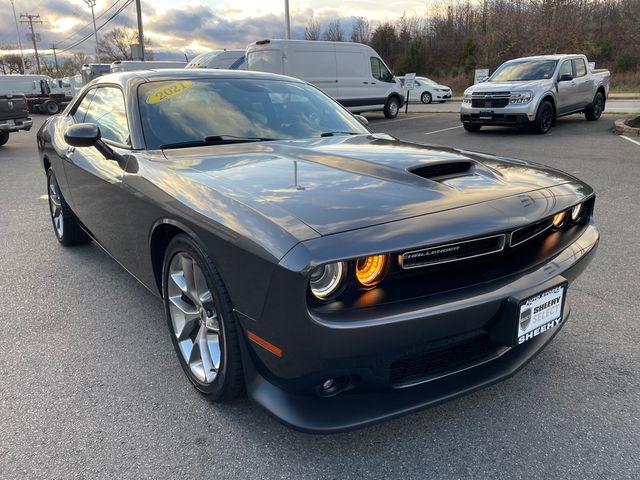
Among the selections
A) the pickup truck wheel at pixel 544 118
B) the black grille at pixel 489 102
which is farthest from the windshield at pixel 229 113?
the pickup truck wheel at pixel 544 118

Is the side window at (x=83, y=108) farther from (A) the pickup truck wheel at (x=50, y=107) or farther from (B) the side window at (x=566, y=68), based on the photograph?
(A) the pickup truck wheel at (x=50, y=107)

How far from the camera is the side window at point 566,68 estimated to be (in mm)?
11928

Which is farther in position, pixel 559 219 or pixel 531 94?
pixel 531 94

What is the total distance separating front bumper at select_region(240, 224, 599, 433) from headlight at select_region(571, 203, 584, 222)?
1.97 ft

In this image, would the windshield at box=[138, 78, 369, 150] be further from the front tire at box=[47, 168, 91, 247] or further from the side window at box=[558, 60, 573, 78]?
the side window at box=[558, 60, 573, 78]

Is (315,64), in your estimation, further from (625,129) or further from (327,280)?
(327,280)

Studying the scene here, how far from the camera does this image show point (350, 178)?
2225 mm

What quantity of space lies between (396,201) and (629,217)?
4.18 meters

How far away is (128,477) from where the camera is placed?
1.89m

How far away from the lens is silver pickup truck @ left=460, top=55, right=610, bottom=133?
11.3 meters

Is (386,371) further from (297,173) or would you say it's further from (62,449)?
(62,449)

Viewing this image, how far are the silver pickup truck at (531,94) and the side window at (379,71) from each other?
469 cm

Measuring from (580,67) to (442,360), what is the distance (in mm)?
13286

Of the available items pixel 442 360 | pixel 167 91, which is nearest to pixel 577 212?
pixel 442 360
